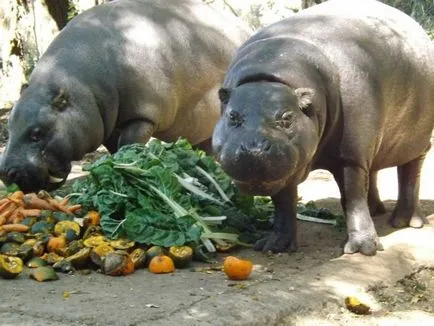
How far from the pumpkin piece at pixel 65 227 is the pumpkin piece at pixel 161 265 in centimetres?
53

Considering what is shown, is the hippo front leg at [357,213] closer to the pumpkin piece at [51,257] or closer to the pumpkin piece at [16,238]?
the pumpkin piece at [51,257]

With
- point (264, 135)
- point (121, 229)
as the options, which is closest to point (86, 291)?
point (121, 229)

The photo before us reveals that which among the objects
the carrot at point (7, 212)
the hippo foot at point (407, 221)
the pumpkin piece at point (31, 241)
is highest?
the pumpkin piece at point (31, 241)

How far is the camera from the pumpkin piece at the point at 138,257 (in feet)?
14.1

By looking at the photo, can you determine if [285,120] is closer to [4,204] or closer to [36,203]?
[36,203]

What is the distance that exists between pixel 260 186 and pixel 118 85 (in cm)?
239

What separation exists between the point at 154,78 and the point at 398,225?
2151mm

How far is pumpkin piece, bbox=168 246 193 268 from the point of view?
4344mm

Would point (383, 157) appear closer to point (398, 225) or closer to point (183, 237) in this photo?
point (398, 225)

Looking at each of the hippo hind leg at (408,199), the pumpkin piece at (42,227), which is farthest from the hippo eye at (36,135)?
the hippo hind leg at (408,199)

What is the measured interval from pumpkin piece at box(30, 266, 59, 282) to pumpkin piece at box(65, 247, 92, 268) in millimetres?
157

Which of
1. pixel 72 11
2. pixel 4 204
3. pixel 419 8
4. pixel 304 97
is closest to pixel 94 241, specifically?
pixel 4 204

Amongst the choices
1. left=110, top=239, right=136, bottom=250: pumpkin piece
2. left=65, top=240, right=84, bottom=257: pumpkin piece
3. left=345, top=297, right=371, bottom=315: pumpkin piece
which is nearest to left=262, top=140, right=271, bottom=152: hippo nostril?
left=345, top=297, right=371, bottom=315: pumpkin piece

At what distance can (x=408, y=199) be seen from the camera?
558 centimetres
